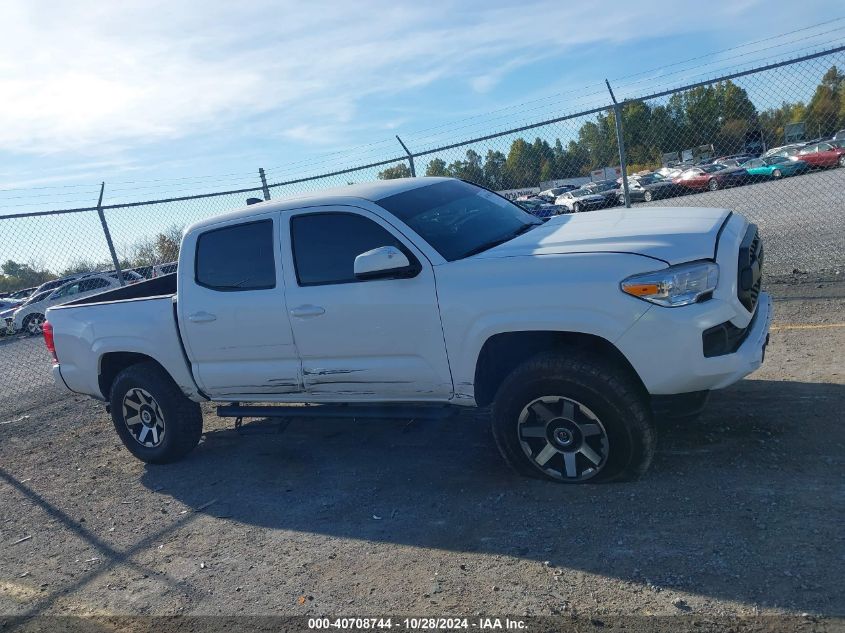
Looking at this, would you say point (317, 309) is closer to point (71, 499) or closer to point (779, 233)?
point (71, 499)

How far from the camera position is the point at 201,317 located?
5.43 m

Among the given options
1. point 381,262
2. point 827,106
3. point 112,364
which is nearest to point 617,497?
point 381,262

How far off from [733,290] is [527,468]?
5.12 feet

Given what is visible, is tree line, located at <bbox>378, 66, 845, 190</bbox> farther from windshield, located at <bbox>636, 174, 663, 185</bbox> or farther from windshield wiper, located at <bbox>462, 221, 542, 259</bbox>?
windshield wiper, located at <bbox>462, 221, 542, 259</bbox>

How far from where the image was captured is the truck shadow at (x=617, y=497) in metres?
3.44

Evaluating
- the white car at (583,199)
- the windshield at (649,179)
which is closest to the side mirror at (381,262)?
the windshield at (649,179)

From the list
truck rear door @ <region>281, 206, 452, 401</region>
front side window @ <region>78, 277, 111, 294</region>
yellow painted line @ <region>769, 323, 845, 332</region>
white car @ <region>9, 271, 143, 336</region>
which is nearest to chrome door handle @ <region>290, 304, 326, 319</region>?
truck rear door @ <region>281, 206, 452, 401</region>

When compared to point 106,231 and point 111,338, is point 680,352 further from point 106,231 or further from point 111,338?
point 106,231

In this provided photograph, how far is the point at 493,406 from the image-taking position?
4.41 metres

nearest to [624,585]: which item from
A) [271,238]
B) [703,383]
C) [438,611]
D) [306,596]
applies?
[438,611]

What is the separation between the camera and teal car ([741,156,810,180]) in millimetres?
11562

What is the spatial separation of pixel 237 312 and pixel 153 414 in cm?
142

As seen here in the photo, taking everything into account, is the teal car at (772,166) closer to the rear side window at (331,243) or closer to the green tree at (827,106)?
the green tree at (827,106)

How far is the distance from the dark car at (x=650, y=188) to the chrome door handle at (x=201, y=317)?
10260 millimetres
